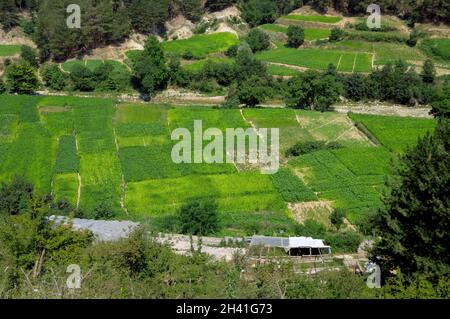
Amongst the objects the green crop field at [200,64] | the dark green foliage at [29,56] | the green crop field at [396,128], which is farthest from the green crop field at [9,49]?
the green crop field at [396,128]

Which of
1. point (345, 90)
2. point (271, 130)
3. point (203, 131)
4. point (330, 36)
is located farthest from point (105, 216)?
point (330, 36)

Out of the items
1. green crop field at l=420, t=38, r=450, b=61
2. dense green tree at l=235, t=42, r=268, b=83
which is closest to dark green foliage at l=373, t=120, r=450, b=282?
dense green tree at l=235, t=42, r=268, b=83

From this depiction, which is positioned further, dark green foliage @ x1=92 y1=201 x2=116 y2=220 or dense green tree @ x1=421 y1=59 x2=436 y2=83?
dense green tree @ x1=421 y1=59 x2=436 y2=83

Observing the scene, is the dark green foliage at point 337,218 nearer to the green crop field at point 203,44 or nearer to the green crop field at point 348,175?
the green crop field at point 348,175

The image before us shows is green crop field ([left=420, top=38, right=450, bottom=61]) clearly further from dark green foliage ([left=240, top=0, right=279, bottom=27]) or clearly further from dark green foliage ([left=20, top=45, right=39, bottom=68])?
dark green foliage ([left=20, top=45, right=39, bottom=68])

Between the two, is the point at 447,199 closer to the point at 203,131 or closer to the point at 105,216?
the point at 105,216

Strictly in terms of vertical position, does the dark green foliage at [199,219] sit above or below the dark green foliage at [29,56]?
above
